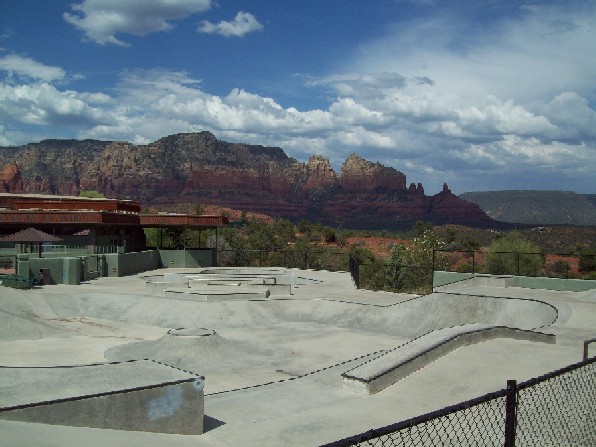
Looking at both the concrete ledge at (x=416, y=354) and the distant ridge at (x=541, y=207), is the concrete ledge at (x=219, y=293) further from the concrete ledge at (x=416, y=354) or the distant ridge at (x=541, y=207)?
the distant ridge at (x=541, y=207)

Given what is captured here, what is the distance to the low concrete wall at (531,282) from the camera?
84.2 feet

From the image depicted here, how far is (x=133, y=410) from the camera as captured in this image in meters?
8.26

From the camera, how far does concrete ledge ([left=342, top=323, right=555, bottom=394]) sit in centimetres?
1053

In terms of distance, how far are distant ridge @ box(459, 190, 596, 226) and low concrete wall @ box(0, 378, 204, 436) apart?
143 metres

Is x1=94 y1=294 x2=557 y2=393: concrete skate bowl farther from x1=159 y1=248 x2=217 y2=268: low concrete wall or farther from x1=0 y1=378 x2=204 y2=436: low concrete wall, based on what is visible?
x1=159 y1=248 x2=217 y2=268: low concrete wall

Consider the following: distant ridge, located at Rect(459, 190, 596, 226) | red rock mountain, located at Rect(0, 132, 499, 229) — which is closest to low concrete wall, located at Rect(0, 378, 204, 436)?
red rock mountain, located at Rect(0, 132, 499, 229)

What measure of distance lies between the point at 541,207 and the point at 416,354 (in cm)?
15855

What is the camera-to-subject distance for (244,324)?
21594 mm

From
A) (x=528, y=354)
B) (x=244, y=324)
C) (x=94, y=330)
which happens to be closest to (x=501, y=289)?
(x=244, y=324)

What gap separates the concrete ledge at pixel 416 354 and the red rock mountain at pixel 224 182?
120 metres

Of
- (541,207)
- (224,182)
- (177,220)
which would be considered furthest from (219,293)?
(541,207)

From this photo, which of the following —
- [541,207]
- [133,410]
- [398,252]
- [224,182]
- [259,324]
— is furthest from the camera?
[541,207]

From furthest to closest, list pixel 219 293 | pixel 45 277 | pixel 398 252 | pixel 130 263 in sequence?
1. pixel 398 252
2. pixel 130 263
3. pixel 45 277
4. pixel 219 293

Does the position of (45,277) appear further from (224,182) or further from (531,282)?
(224,182)
